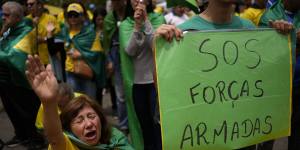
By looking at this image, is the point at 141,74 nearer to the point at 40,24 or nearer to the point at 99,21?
the point at 40,24

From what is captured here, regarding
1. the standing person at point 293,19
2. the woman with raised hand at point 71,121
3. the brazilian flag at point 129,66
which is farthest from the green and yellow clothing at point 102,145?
the brazilian flag at point 129,66

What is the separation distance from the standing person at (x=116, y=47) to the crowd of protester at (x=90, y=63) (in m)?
0.01

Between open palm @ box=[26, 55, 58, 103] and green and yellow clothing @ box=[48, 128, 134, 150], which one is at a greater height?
open palm @ box=[26, 55, 58, 103]

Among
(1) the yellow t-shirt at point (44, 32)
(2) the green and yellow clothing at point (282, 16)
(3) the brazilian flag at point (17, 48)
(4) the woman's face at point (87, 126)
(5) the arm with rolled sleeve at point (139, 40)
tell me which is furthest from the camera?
(1) the yellow t-shirt at point (44, 32)

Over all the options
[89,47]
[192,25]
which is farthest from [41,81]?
[89,47]

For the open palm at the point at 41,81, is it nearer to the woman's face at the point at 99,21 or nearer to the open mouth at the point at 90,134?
the open mouth at the point at 90,134

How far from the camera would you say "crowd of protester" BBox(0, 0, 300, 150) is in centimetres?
213

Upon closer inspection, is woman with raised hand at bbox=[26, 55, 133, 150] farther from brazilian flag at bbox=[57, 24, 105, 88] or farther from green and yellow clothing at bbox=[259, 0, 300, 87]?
brazilian flag at bbox=[57, 24, 105, 88]

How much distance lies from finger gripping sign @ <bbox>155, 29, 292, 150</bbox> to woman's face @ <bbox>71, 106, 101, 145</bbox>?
38cm

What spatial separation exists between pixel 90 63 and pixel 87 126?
10.2ft

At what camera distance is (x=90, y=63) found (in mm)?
5289

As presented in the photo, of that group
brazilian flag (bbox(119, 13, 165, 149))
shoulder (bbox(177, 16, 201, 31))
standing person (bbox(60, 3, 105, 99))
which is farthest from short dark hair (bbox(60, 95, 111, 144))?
standing person (bbox(60, 3, 105, 99))

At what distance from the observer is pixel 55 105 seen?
1.83m

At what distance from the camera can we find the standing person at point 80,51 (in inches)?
203
